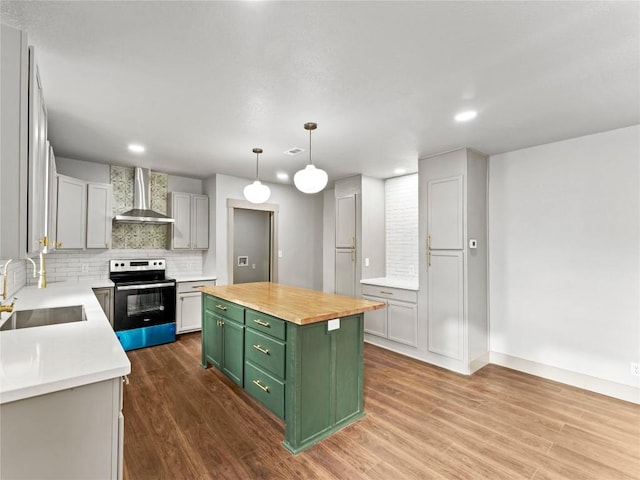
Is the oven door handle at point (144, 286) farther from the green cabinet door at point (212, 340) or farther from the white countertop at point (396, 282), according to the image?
the white countertop at point (396, 282)

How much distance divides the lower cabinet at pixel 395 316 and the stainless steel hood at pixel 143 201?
3.14 metres

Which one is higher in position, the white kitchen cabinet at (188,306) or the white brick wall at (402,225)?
the white brick wall at (402,225)

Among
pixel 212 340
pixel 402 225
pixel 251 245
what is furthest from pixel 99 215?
pixel 402 225

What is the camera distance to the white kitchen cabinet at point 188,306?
4.60 m

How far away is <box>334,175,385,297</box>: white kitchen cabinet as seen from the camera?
486 cm

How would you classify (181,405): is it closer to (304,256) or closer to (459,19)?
(459,19)

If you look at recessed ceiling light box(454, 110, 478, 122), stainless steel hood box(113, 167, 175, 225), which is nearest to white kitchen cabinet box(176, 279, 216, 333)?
stainless steel hood box(113, 167, 175, 225)

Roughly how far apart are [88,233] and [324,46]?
385 centimetres

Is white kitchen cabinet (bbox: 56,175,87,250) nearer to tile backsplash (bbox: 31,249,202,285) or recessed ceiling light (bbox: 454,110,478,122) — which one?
tile backsplash (bbox: 31,249,202,285)

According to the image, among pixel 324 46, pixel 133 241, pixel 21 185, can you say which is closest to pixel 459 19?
pixel 324 46

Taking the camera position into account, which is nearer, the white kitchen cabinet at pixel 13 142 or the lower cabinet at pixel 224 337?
the white kitchen cabinet at pixel 13 142

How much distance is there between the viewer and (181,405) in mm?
2723

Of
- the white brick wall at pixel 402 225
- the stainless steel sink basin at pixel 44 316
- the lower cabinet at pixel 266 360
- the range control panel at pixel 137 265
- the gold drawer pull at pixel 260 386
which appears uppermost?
the white brick wall at pixel 402 225

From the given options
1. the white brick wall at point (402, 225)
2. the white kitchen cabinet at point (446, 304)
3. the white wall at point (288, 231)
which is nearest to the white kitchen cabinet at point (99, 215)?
the white wall at point (288, 231)
